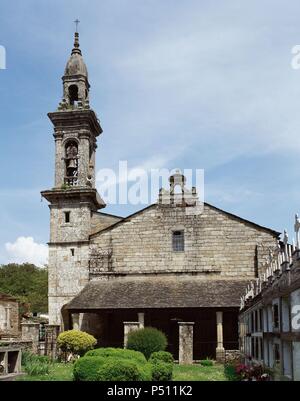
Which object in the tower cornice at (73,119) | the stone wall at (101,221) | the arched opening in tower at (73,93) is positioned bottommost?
the stone wall at (101,221)

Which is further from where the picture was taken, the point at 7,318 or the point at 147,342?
the point at 7,318

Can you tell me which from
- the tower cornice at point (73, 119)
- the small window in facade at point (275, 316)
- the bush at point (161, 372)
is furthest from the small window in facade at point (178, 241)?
the small window in facade at point (275, 316)

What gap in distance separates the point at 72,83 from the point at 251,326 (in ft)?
65.7

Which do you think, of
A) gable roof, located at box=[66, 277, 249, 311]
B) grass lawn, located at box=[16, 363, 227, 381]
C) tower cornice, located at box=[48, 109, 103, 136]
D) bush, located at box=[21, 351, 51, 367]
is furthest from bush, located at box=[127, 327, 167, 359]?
tower cornice, located at box=[48, 109, 103, 136]

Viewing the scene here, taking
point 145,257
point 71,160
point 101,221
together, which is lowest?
point 145,257

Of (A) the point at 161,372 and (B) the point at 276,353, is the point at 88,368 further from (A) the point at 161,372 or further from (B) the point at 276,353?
(B) the point at 276,353

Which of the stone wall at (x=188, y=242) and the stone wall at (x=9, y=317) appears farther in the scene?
the stone wall at (x=9, y=317)

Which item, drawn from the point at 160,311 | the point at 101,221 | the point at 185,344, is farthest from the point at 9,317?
the point at 185,344

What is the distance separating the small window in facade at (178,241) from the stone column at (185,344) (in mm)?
5777

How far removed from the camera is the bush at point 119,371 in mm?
14523

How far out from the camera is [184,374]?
67.8 ft

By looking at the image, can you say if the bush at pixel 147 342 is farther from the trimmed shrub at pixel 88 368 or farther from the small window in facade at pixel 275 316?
the small window in facade at pixel 275 316

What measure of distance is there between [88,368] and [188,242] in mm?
16278
